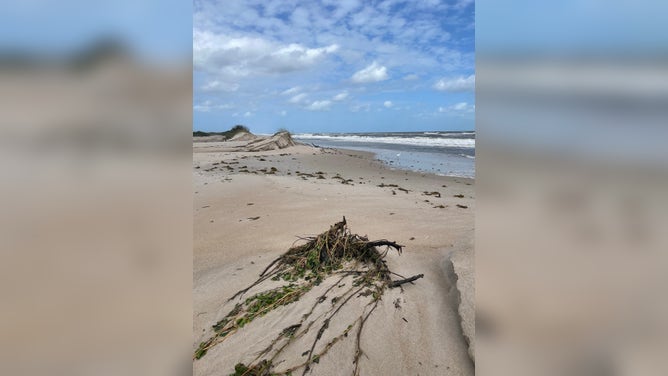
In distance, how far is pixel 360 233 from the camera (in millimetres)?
5000

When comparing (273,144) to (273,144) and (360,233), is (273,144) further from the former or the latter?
(360,233)
